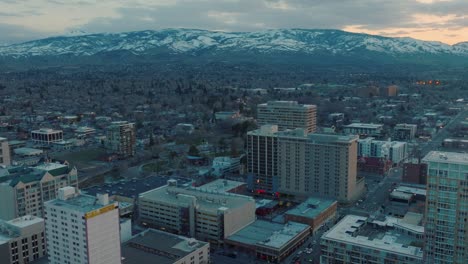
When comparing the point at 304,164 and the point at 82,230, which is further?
the point at 304,164

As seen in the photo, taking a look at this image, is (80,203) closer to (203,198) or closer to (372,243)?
(203,198)

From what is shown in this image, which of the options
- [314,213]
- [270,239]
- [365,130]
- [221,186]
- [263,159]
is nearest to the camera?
[270,239]

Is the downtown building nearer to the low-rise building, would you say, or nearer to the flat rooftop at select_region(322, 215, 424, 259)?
the low-rise building

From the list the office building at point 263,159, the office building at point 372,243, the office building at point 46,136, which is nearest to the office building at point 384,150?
the office building at point 263,159

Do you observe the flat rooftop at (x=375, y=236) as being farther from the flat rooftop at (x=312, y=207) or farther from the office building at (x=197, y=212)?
the office building at (x=197, y=212)

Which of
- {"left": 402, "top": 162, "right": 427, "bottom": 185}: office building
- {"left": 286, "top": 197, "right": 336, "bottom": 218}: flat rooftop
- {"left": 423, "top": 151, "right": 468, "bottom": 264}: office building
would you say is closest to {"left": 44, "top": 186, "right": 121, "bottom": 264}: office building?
{"left": 423, "top": 151, "right": 468, "bottom": 264}: office building

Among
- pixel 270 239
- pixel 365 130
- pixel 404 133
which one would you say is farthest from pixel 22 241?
pixel 404 133

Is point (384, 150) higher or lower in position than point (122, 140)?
lower
